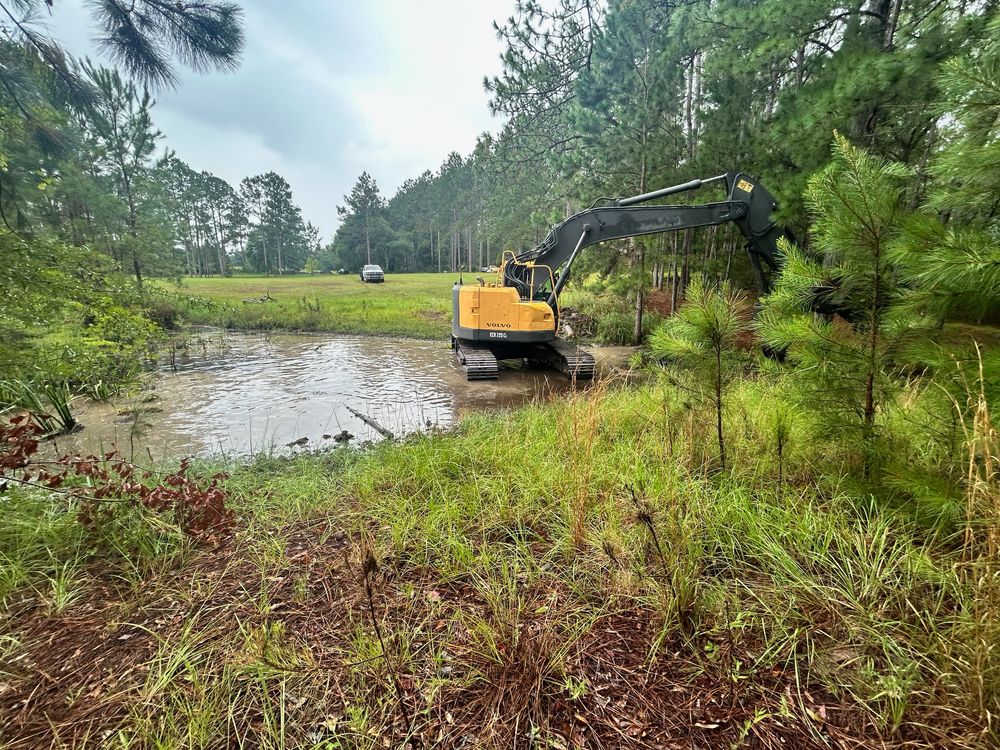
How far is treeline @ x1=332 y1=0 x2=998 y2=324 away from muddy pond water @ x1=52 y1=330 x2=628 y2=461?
3.88 m

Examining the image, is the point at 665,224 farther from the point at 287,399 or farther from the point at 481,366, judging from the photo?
the point at 287,399

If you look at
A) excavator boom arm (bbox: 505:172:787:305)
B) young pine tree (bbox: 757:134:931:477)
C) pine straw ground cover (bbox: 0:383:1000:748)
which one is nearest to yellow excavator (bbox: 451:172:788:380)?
excavator boom arm (bbox: 505:172:787:305)

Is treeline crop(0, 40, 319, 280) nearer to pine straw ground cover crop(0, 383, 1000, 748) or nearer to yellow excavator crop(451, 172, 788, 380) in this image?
pine straw ground cover crop(0, 383, 1000, 748)

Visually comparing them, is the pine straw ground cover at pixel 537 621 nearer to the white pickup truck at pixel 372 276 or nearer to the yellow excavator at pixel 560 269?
the yellow excavator at pixel 560 269

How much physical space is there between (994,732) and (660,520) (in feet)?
3.90

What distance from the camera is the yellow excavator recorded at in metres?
6.84

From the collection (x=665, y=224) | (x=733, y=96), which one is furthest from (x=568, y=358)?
(x=733, y=96)

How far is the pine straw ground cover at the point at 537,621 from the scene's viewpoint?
1.30m

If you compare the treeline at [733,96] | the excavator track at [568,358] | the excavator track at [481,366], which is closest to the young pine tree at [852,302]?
the treeline at [733,96]

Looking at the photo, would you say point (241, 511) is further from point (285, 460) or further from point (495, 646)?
point (495, 646)

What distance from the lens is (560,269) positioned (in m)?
8.35

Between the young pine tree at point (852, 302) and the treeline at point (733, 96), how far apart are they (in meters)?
0.24

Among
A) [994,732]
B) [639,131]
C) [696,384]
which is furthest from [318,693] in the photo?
[639,131]

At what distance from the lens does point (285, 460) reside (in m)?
4.23
